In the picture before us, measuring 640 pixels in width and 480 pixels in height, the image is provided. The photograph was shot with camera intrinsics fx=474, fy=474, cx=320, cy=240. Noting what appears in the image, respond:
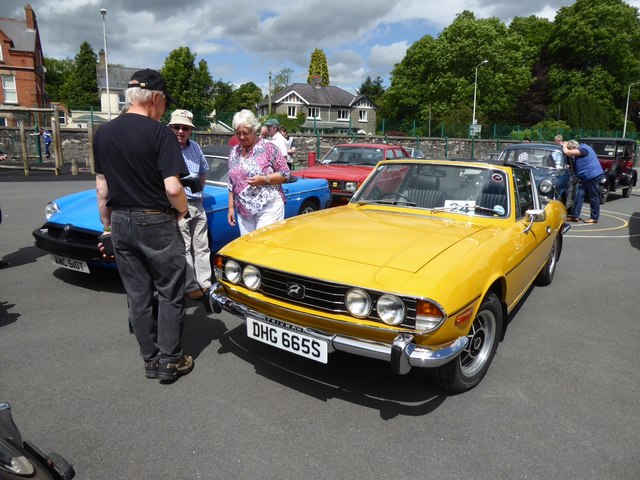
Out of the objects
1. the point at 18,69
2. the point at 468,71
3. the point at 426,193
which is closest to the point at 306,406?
the point at 426,193

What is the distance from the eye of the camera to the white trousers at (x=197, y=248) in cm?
459

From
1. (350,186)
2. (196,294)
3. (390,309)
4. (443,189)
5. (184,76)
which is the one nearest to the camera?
(390,309)

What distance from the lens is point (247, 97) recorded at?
87.4 m

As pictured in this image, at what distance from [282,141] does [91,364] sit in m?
6.85

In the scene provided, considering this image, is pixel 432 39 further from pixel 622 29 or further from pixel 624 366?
pixel 624 366

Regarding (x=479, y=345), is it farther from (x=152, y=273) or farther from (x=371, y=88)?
(x=371, y=88)

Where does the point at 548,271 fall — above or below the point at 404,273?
below

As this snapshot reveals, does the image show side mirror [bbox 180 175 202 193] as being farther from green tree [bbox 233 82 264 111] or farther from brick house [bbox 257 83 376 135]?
green tree [bbox 233 82 264 111]

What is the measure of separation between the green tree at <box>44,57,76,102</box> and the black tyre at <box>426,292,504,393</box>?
94.8 meters

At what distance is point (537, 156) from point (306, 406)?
974cm

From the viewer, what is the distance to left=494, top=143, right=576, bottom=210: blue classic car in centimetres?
1011

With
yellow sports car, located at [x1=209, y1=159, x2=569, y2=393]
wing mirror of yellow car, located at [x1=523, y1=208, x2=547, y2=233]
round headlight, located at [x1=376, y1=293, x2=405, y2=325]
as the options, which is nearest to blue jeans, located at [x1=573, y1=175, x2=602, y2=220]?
yellow sports car, located at [x1=209, y1=159, x2=569, y2=393]

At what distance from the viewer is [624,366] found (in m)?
3.68

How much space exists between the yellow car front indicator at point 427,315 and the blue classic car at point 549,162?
8242mm
